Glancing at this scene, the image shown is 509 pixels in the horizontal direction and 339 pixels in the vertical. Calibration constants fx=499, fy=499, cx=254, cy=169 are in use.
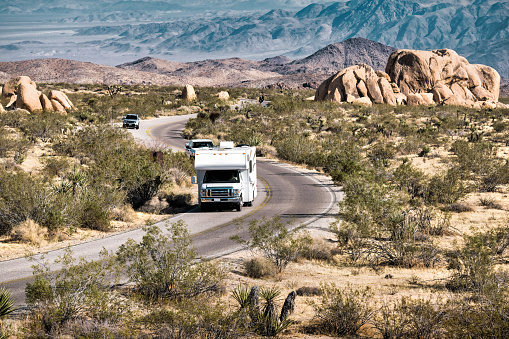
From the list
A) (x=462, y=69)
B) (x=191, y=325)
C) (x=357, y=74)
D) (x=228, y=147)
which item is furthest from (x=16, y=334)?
(x=462, y=69)

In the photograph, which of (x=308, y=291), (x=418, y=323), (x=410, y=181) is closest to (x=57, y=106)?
(x=410, y=181)

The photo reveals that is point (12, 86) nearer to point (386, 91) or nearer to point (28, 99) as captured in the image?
point (28, 99)

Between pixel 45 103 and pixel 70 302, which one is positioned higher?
pixel 45 103

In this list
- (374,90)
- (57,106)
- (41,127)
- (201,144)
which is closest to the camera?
Result: (201,144)

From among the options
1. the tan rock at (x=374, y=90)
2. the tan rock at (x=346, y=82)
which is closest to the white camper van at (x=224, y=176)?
the tan rock at (x=346, y=82)

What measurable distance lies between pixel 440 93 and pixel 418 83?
389 cm

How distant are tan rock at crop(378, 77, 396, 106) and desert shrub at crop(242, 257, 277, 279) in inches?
2546

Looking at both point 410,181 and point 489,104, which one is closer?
point 410,181

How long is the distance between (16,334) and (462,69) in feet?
277


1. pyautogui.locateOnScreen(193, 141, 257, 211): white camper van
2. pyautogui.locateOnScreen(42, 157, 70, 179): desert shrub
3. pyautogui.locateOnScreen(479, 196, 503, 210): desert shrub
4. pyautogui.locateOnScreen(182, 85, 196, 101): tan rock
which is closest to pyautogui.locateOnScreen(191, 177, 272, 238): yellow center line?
pyautogui.locateOnScreen(193, 141, 257, 211): white camper van

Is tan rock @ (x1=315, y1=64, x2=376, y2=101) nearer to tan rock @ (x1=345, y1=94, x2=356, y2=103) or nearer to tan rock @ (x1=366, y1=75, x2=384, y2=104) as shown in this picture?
tan rock @ (x1=345, y1=94, x2=356, y2=103)

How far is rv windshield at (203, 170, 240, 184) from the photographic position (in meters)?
21.8

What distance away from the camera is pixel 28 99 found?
176 feet

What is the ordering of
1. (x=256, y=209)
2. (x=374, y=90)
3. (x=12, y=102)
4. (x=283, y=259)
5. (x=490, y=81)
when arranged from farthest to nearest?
(x=490, y=81), (x=374, y=90), (x=12, y=102), (x=256, y=209), (x=283, y=259)
